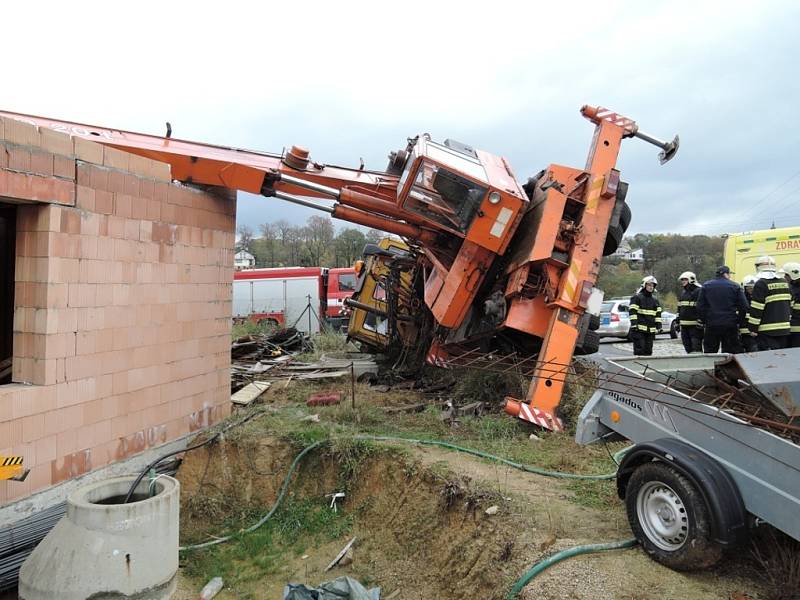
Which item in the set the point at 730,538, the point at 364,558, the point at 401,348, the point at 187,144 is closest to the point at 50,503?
the point at 364,558

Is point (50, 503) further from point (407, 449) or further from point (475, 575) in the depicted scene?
point (475, 575)

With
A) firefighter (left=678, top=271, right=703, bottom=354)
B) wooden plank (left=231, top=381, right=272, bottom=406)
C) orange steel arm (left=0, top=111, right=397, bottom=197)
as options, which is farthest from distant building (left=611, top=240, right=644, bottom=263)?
orange steel arm (left=0, top=111, right=397, bottom=197)

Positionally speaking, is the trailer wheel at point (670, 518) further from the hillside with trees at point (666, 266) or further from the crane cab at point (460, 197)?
the hillside with trees at point (666, 266)

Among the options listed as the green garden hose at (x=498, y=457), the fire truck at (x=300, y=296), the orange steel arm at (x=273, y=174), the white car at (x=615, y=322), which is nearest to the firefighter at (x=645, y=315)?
the orange steel arm at (x=273, y=174)

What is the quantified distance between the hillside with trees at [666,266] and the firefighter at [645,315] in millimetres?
21006

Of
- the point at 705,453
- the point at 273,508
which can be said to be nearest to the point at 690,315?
the point at 705,453

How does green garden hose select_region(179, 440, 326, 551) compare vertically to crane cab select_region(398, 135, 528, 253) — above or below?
below

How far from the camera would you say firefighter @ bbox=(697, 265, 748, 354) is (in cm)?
819

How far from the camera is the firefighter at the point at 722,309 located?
26.9ft

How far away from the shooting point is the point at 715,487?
3.05m

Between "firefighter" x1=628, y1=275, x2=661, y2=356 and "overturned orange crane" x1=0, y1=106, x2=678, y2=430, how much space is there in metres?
2.33

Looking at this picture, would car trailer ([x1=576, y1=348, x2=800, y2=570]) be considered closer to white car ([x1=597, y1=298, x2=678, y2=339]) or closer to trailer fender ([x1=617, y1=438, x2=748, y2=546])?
trailer fender ([x1=617, y1=438, x2=748, y2=546])

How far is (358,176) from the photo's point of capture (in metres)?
7.74

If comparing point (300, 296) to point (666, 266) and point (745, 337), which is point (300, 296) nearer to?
point (745, 337)
